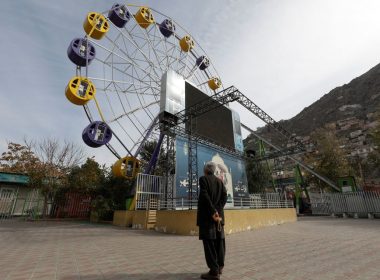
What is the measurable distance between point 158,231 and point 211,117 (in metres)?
11.3

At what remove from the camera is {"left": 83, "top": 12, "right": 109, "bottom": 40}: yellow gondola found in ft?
46.8

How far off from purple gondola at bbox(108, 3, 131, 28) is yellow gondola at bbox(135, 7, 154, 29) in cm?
96

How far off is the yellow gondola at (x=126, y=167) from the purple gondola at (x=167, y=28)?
1179 cm

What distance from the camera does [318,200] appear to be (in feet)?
62.7

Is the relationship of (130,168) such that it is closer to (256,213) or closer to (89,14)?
(256,213)

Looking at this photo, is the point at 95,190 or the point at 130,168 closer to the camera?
the point at 130,168

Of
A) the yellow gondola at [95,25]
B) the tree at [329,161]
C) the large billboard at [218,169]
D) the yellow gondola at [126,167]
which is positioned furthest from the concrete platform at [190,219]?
the tree at [329,161]

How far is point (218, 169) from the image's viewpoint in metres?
16.1

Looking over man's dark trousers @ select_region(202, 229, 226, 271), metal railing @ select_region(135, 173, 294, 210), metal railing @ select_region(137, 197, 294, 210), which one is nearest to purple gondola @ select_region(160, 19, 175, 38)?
metal railing @ select_region(135, 173, 294, 210)

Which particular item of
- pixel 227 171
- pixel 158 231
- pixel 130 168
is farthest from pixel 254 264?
pixel 227 171

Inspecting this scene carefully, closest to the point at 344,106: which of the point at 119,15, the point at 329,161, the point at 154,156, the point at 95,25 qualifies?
the point at 329,161

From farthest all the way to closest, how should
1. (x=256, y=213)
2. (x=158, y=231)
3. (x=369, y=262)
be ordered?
(x=256, y=213) < (x=158, y=231) < (x=369, y=262)

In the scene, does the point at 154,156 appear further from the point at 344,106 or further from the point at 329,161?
the point at 344,106

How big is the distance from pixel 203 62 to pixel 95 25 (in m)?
10.7
